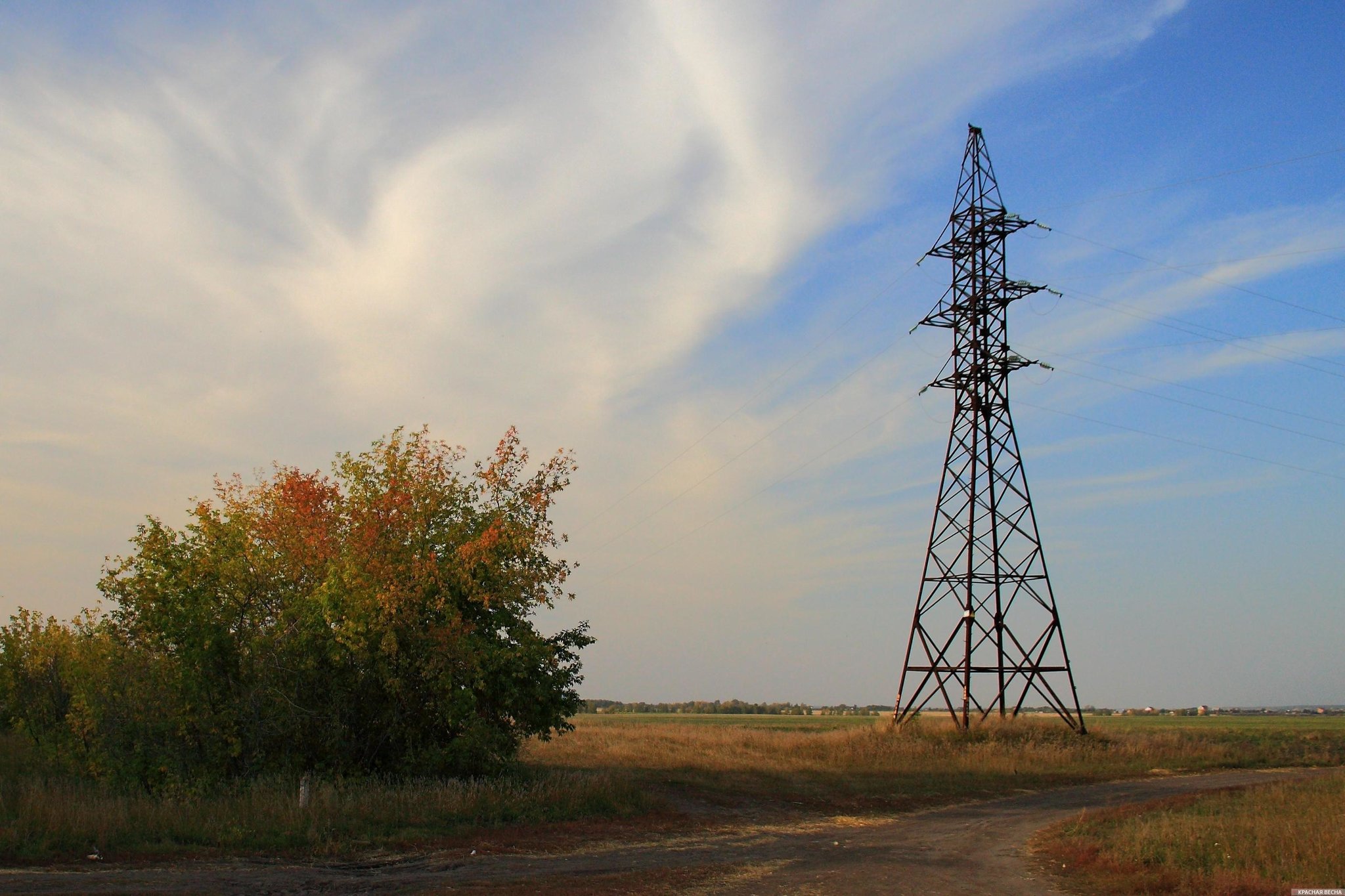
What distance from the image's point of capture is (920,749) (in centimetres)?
3738

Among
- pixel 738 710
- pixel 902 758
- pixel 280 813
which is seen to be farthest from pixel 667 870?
pixel 738 710

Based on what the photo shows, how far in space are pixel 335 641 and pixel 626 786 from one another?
814cm

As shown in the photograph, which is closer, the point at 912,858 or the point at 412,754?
the point at 912,858

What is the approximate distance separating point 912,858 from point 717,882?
4.55 m

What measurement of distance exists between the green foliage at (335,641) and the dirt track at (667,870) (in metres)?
6.46

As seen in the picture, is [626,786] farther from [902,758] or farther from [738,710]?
[738,710]

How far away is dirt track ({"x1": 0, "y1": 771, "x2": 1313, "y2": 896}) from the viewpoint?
13594mm

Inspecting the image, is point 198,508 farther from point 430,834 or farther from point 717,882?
point 717,882

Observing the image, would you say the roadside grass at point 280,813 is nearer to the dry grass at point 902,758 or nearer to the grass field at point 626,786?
the grass field at point 626,786

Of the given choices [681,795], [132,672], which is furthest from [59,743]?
[681,795]

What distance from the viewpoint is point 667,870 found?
1531 cm

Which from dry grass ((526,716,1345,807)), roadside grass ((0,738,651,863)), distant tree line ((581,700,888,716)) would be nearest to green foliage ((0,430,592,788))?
roadside grass ((0,738,651,863))

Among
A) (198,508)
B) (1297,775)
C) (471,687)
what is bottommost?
(1297,775)

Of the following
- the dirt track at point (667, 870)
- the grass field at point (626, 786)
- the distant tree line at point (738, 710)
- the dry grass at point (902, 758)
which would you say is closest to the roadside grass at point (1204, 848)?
the dirt track at point (667, 870)
